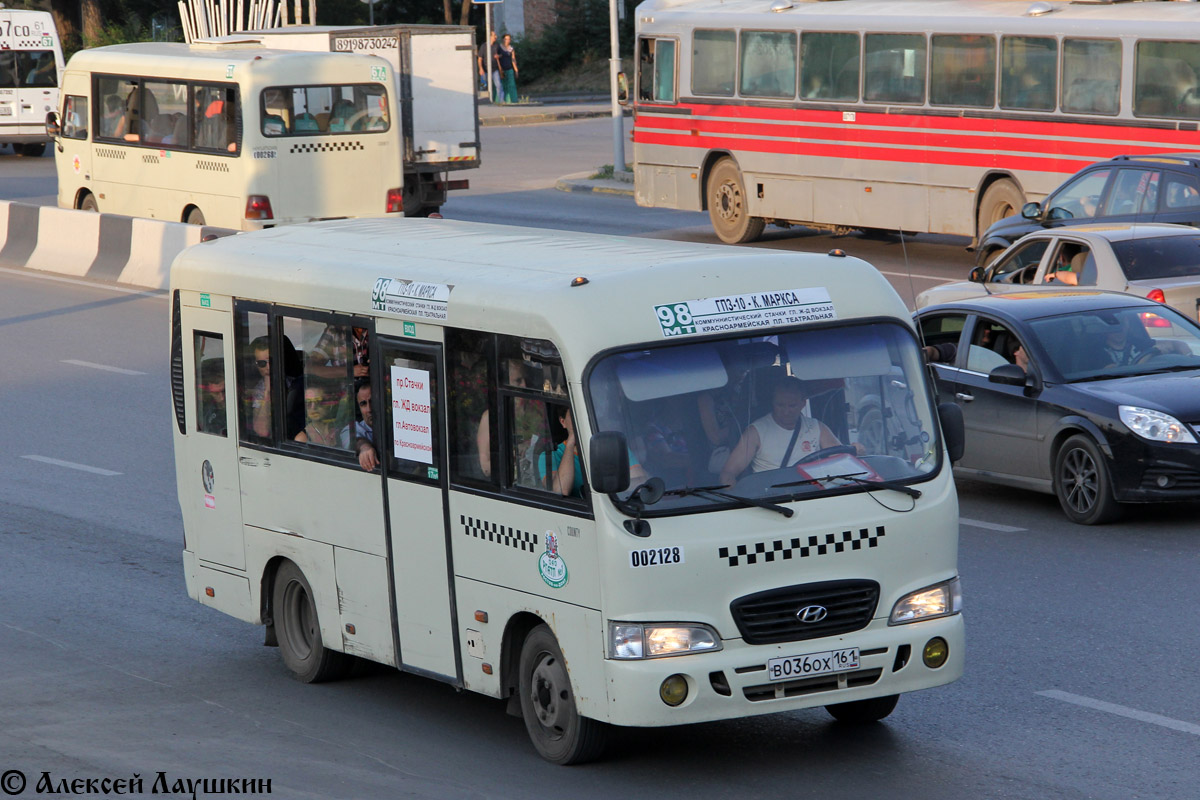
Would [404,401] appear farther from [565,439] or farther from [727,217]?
[727,217]

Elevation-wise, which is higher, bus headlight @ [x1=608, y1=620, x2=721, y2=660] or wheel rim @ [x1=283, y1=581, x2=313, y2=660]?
bus headlight @ [x1=608, y1=620, x2=721, y2=660]

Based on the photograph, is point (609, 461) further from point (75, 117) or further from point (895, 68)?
point (75, 117)

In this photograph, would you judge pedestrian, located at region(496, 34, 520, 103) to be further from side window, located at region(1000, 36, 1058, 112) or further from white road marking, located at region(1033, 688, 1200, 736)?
white road marking, located at region(1033, 688, 1200, 736)

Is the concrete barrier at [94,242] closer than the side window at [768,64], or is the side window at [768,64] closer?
the concrete barrier at [94,242]

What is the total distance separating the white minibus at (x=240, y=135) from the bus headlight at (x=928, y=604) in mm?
17794

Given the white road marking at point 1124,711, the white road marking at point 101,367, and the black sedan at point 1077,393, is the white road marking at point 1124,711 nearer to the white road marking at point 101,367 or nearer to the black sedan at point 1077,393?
the black sedan at point 1077,393

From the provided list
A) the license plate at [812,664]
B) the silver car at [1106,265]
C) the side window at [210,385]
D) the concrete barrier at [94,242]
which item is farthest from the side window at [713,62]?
the license plate at [812,664]

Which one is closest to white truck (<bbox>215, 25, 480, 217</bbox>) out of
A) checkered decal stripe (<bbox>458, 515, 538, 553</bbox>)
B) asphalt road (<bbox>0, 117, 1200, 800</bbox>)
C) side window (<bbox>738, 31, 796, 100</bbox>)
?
side window (<bbox>738, 31, 796, 100</bbox>)

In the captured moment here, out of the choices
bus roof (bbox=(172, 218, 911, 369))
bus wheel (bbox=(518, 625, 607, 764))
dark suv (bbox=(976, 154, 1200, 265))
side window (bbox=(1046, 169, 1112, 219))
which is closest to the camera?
bus roof (bbox=(172, 218, 911, 369))

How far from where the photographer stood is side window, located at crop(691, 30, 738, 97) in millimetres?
26750

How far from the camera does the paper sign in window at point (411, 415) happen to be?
784 cm

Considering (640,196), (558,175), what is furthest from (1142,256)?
(558,175)

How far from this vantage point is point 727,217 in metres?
27.0

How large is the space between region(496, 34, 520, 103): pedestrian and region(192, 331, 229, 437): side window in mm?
45292
